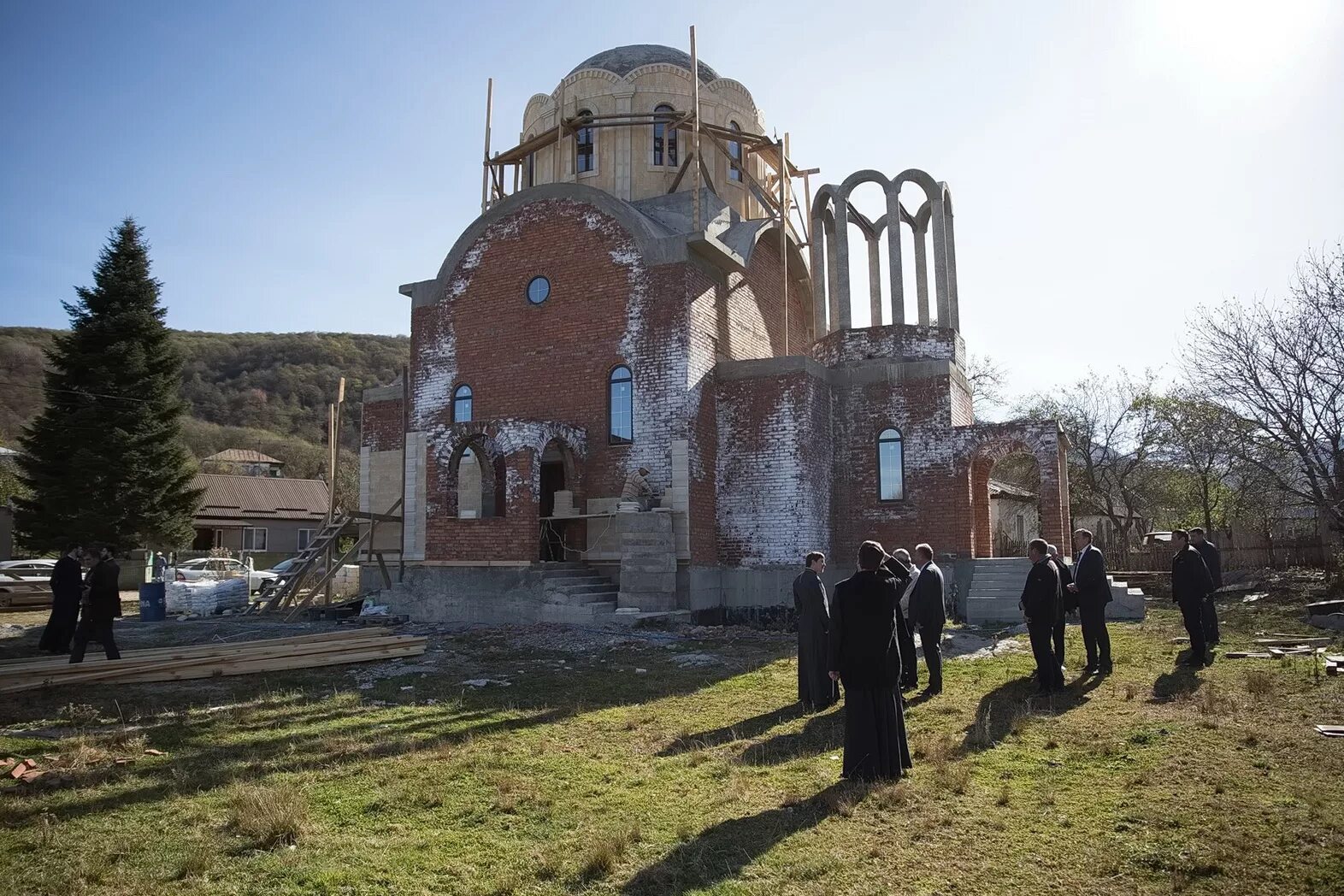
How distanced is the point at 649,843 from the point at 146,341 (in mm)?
33302

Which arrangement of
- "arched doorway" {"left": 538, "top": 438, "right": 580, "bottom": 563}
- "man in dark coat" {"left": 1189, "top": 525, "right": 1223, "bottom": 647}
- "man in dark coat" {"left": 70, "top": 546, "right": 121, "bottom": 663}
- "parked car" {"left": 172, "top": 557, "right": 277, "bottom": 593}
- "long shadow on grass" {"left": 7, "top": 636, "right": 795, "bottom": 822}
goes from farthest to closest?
"parked car" {"left": 172, "top": 557, "right": 277, "bottom": 593}, "arched doorway" {"left": 538, "top": 438, "right": 580, "bottom": 563}, "man in dark coat" {"left": 1189, "top": 525, "right": 1223, "bottom": 647}, "man in dark coat" {"left": 70, "top": 546, "right": 121, "bottom": 663}, "long shadow on grass" {"left": 7, "top": 636, "right": 795, "bottom": 822}

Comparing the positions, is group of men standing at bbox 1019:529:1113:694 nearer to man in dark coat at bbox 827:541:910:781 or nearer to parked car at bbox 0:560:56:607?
A: man in dark coat at bbox 827:541:910:781

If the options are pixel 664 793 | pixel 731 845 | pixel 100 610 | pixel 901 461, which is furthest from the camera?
pixel 901 461

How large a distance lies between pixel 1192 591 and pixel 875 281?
11.1 meters

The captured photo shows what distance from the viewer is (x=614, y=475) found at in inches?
711

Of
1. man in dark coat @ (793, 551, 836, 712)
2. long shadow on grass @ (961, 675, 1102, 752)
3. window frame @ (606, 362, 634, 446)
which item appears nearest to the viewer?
long shadow on grass @ (961, 675, 1102, 752)

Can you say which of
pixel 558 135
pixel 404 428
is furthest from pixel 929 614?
pixel 558 135

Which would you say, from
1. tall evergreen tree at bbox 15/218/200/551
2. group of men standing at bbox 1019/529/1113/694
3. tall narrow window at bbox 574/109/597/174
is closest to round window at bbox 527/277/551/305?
tall narrow window at bbox 574/109/597/174

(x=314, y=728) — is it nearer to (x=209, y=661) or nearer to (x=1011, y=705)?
(x=209, y=661)

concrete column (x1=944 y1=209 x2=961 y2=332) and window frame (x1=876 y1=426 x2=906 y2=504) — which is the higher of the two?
concrete column (x1=944 y1=209 x2=961 y2=332)

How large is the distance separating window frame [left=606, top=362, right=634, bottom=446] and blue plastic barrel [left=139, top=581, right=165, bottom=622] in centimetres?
1001

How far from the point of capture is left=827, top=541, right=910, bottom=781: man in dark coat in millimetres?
6328

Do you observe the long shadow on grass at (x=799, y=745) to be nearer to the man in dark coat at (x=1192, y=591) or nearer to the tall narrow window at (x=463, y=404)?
the man in dark coat at (x=1192, y=591)

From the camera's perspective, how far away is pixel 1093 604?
10438 millimetres
